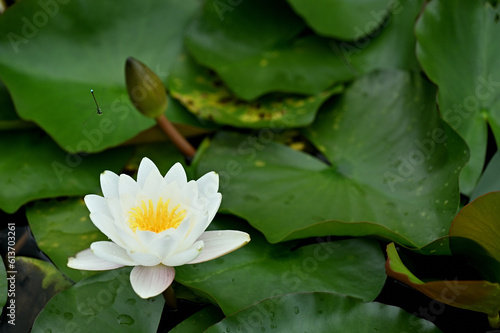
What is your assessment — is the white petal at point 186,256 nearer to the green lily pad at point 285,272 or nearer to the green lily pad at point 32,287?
the green lily pad at point 285,272

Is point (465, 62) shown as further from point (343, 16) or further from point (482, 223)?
point (482, 223)

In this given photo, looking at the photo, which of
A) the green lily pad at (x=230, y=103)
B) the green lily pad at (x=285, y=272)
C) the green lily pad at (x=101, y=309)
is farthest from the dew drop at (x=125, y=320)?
the green lily pad at (x=230, y=103)

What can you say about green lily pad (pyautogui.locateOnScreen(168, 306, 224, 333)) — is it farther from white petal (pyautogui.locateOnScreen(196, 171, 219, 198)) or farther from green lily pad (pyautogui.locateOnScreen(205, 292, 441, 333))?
white petal (pyautogui.locateOnScreen(196, 171, 219, 198))

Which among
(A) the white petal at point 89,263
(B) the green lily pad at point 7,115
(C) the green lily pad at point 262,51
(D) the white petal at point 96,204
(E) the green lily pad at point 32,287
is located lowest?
(E) the green lily pad at point 32,287

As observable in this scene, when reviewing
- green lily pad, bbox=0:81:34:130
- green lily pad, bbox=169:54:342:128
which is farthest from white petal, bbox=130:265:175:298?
green lily pad, bbox=0:81:34:130

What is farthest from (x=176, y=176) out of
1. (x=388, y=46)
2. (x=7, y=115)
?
(x=388, y=46)

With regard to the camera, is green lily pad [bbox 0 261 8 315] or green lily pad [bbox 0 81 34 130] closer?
green lily pad [bbox 0 261 8 315]
